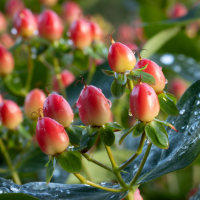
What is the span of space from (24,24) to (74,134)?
0.30 m

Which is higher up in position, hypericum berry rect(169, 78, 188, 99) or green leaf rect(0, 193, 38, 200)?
hypericum berry rect(169, 78, 188, 99)

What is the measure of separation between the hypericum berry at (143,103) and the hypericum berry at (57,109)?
50mm

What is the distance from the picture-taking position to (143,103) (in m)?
0.20

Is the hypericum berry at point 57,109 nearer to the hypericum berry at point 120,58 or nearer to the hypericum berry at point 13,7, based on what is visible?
the hypericum berry at point 120,58

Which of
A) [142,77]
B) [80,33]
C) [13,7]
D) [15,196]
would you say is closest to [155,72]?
[142,77]

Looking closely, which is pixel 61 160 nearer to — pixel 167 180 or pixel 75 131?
pixel 75 131

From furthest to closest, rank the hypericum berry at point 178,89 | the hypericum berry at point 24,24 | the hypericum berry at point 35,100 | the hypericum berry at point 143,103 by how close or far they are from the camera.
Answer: the hypericum berry at point 178,89 → the hypericum berry at point 24,24 → the hypericum berry at point 35,100 → the hypericum berry at point 143,103

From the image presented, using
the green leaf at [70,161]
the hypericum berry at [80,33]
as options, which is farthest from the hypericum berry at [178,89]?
the green leaf at [70,161]

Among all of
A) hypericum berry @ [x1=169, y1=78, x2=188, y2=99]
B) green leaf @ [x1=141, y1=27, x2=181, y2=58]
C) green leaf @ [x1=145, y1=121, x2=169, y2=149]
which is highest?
green leaf @ [x1=141, y1=27, x2=181, y2=58]

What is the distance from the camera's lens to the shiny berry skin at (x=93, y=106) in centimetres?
21

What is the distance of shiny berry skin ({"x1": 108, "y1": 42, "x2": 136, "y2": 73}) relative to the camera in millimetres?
212

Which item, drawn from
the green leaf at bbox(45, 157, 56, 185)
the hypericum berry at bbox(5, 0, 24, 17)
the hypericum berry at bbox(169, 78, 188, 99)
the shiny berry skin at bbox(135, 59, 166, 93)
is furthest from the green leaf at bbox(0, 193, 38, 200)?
the hypericum berry at bbox(5, 0, 24, 17)

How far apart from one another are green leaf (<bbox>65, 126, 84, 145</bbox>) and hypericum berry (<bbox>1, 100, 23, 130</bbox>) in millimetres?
162

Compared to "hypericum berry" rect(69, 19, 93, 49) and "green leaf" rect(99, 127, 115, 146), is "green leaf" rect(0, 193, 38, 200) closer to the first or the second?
"green leaf" rect(99, 127, 115, 146)
